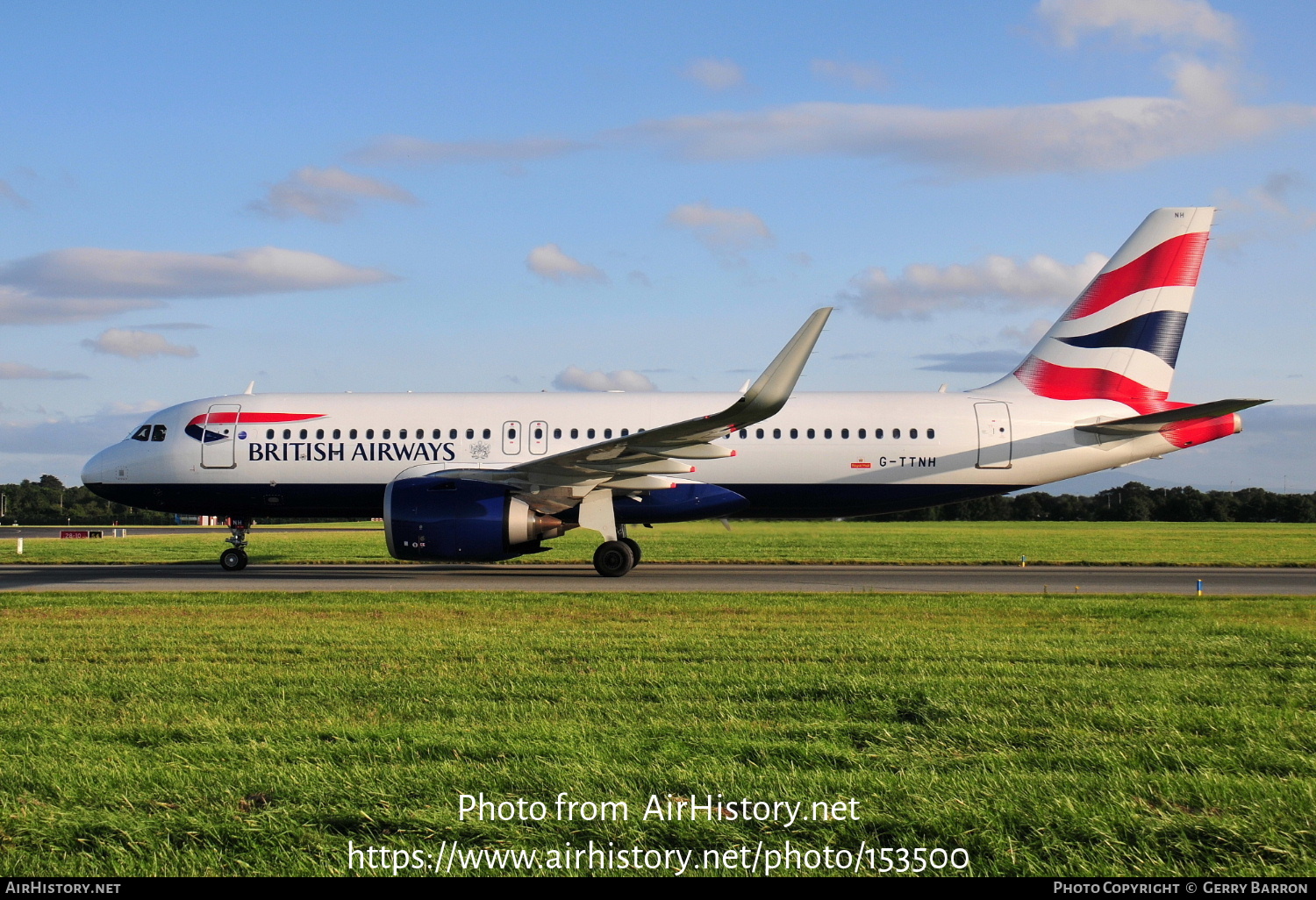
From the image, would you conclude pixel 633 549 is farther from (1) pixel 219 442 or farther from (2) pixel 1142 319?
(2) pixel 1142 319

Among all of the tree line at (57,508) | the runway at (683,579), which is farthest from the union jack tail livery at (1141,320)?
the tree line at (57,508)

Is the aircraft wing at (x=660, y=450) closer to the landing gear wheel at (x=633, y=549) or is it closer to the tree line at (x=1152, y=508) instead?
the landing gear wheel at (x=633, y=549)

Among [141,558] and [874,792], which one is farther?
[141,558]

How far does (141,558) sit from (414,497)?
14.3 m

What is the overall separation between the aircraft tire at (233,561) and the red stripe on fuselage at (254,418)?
2.83 meters

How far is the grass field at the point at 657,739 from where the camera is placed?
453cm

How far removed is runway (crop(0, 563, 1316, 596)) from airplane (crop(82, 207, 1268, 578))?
143cm

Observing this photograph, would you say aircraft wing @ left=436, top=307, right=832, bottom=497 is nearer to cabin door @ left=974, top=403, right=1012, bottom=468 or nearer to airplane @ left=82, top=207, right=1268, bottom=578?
airplane @ left=82, top=207, right=1268, bottom=578

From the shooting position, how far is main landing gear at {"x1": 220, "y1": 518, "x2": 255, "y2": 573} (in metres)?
22.7

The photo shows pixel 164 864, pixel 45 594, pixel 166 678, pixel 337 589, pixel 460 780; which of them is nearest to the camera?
pixel 164 864

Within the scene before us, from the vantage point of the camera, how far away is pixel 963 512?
275ft

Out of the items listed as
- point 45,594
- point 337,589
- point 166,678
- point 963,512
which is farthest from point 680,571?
point 963,512

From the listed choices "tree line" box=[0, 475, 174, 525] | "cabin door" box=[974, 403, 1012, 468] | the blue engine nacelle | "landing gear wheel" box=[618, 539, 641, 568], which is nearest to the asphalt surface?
"tree line" box=[0, 475, 174, 525]

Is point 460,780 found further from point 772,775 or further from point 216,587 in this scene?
point 216,587
